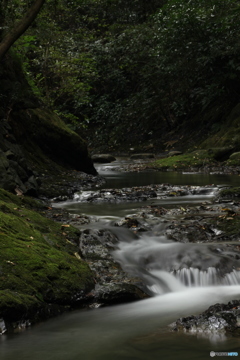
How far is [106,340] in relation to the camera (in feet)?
11.5

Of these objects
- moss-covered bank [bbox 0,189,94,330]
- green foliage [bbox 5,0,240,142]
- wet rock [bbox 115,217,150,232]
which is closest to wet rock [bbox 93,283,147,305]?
moss-covered bank [bbox 0,189,94,330]

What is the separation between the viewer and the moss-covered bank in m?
3.73

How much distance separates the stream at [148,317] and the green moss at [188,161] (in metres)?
10.3

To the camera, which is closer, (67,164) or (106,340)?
(106,340)

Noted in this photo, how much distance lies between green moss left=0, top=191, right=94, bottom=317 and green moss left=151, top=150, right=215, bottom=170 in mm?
12761

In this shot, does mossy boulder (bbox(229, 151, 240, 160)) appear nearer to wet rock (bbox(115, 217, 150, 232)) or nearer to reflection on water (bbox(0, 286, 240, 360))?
wet rock (bbox(115, 217, 150, 232))

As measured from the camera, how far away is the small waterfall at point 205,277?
509 centimetres

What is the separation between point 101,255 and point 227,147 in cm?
1396

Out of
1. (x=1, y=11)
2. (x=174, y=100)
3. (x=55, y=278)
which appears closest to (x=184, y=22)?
(x=174, y=100)

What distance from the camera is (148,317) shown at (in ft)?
13.4

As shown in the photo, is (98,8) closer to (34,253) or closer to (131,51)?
(131,51)

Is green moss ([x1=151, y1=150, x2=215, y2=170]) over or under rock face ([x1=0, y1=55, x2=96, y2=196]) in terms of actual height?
under

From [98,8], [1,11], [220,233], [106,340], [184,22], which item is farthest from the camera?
[98,8]

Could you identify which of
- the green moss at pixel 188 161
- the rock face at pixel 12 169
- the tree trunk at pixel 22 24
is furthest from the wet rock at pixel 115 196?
the green moss at pixel 188 161
